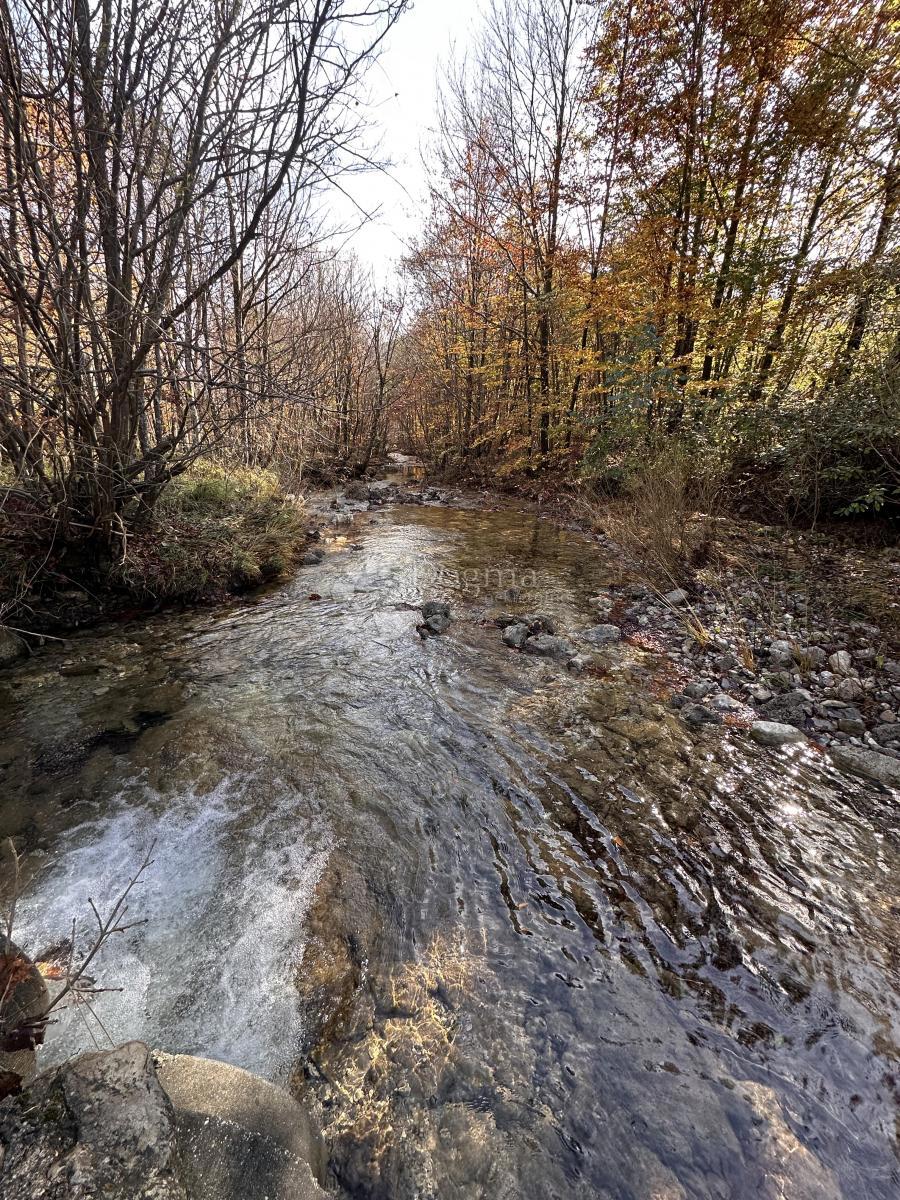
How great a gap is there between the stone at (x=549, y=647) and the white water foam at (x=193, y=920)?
277 cm

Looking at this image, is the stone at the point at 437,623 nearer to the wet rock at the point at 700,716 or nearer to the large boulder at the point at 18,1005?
the wet rock at the point at 700,716

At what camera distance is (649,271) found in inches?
368

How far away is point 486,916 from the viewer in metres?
2.42


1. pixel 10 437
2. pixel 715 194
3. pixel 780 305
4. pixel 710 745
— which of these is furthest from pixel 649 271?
pixel 10 437

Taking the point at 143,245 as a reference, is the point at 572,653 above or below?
below

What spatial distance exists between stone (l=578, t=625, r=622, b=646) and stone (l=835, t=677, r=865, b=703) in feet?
6.09

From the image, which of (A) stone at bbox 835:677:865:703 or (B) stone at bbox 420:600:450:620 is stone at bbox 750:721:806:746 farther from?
(B) stone at bbox 420:600:450:620

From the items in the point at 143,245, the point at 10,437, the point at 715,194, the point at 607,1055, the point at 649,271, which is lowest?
the point at 607,1055

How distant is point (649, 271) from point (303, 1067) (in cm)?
1174

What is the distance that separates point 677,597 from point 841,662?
1801mm

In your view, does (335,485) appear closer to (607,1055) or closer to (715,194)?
(715,194)

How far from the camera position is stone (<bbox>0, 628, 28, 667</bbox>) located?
4.40 metres

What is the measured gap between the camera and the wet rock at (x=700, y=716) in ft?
12.5

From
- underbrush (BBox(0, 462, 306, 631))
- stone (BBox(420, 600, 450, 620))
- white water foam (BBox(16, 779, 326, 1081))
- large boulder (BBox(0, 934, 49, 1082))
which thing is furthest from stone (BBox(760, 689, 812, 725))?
underbrush (BBox(0, 462, 306, 631))
